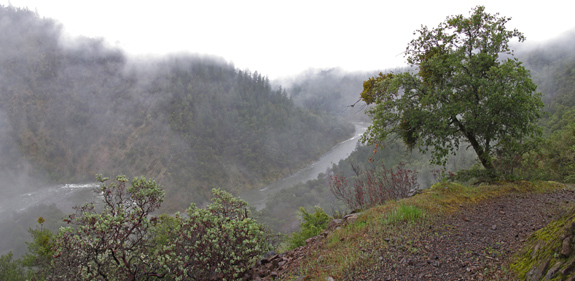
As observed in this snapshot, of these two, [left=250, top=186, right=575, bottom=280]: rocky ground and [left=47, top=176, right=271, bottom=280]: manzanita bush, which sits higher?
[left=47, top=176, right=271, bottom=280]: manzanita bush

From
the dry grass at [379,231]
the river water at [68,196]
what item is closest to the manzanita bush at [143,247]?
the dry grass at [379,231]

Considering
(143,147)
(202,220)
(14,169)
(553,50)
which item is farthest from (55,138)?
(553,50)

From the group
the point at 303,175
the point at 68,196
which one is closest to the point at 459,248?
the point at 303,175

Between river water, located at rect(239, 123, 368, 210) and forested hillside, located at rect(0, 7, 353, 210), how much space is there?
12.2ft

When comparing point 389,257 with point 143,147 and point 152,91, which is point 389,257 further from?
point 152,91

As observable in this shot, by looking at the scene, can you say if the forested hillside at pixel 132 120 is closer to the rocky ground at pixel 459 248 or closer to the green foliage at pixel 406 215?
the rocky ground at pixel 459 248

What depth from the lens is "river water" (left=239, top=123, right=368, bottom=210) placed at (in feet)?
243

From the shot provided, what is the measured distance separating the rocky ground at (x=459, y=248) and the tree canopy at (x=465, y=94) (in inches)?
104

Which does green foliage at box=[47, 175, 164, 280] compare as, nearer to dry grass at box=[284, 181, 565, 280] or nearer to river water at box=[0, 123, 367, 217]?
dry grass at box=[284, 181, 565, 280]

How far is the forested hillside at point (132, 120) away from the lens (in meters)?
80.9

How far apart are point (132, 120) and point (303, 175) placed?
60.3m

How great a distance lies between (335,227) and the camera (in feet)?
22.7

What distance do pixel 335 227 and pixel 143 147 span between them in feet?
289

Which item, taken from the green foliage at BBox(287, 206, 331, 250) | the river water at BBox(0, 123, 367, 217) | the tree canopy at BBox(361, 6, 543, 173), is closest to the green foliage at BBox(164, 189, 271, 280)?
the green foliage at BBox(287, 206, 331, 250)
